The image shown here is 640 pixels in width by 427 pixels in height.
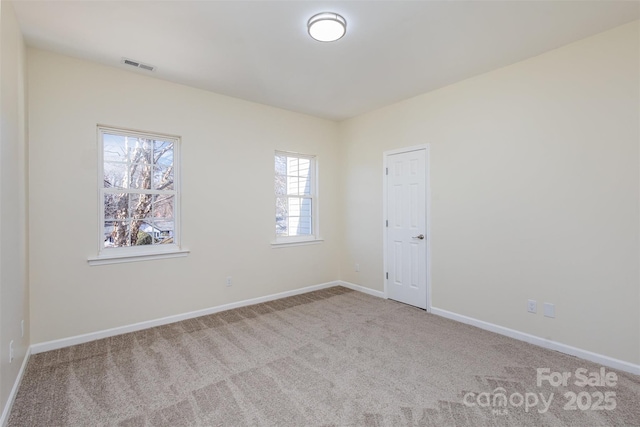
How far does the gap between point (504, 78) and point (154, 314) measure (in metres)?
4.46

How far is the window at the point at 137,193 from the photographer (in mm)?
3195

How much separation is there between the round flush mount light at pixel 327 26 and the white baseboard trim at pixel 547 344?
3176 millimetres

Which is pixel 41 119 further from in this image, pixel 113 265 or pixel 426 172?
pixel 426 172

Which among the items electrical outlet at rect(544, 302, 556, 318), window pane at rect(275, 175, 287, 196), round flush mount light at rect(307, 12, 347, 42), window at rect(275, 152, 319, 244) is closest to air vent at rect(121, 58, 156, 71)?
round flush mount light at rect(307, 12, 347, 42)

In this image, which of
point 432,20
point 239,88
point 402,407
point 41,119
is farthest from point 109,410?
point 432,20

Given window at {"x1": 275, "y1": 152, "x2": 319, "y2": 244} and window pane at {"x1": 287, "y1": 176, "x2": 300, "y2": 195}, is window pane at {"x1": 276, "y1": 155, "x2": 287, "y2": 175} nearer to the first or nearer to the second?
window at {"x1": 275, "y1": 152, "x2": 319, "y2": 244}

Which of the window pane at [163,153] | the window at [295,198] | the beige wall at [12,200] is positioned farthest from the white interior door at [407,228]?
the beige wall at [12,200]

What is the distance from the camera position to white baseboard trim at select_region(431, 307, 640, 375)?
2.46 meters

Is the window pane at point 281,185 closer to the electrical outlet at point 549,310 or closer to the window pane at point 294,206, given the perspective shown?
the window pane at point 294,206

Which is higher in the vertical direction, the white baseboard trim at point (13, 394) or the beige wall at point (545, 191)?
the beige wall at point (545, 191)

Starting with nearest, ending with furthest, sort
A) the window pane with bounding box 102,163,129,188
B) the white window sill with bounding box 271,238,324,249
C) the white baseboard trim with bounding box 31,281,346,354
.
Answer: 1. the white baseboard trim with bounding box 31,281,346,354
2. the window pane with bounding box 102,163,129,188
3. the white window sill with bounding box 271,238,324,249

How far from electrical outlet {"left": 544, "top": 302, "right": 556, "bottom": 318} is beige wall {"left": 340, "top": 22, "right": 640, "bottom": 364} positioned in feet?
0.14

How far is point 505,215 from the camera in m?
3.16

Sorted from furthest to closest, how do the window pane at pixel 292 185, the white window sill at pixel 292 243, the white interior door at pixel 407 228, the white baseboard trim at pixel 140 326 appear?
the window pane at pixel 292 185 < the white window sill at pixel 292 243 < the white interior door at pixel 407 228 < the white baseboard trim at pixel 140 326
